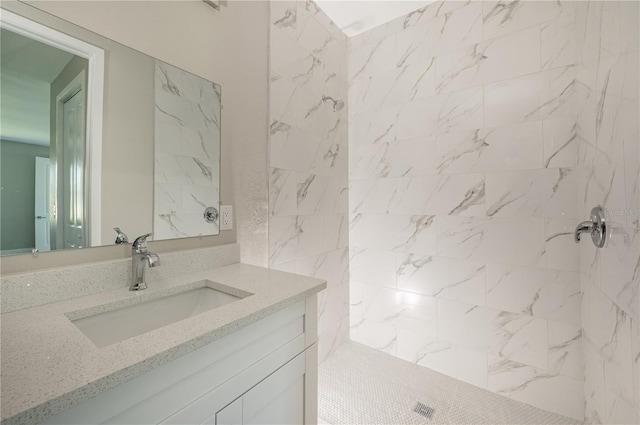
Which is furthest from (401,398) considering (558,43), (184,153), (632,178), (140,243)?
(558,43)

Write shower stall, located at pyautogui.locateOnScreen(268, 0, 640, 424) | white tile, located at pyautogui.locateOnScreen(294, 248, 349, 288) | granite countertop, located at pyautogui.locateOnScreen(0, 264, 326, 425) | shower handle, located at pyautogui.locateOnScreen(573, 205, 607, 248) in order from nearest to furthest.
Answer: granite countertop, located at pyautogui.locateOnScreen(0, 264, 326, 425) → shower handle, located at pyautogui.locateOnScreen(573, 205, 607, 248) → shower stall, located at pyautogui.locateOnScreen(268, 0, 640, 424) → white tile, located at pyautogui.locateOnScreen(294, 248, 349, 288)

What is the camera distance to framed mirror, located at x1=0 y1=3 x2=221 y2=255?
0.83 m

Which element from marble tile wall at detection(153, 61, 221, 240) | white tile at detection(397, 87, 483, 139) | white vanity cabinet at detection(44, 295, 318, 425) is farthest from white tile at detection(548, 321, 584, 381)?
marble tile wall at detection(153, 61, 221, 240)

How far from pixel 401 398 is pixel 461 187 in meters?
1.37

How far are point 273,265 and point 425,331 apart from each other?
3.93 ft

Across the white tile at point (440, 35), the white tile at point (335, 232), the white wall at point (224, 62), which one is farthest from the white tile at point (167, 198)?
the white tile at point (440, 35)

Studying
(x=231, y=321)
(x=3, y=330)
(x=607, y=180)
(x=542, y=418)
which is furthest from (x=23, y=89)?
(x=542, y=418)

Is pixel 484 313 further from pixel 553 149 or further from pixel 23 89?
pixel 23 89

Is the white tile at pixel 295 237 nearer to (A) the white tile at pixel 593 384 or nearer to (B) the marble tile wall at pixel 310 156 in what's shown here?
(B) the marble tile wall at pixel 310 156

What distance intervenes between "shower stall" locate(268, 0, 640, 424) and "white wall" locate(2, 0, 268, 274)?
0.10 m

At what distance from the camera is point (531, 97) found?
5.37 feet

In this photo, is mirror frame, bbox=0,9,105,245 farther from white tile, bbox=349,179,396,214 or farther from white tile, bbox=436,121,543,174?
white tile, bbox=436,121,543,174

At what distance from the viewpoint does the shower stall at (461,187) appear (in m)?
1.41

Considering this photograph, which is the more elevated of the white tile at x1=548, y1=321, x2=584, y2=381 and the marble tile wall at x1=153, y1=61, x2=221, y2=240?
the marble tile wall at x1=153, y1=61, x2=221, y2=240
